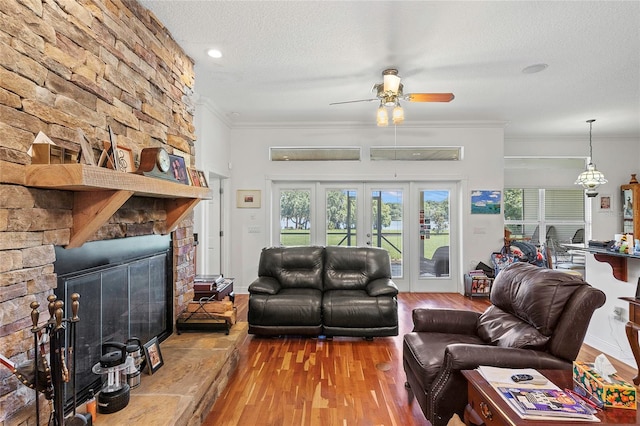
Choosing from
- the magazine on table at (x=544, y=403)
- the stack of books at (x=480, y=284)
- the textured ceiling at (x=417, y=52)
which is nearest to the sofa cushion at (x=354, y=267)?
the textured ceiling at (x=417, y=52)

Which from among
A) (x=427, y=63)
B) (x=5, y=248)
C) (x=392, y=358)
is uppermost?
(x=427, y=63)

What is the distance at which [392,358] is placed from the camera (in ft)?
10.1

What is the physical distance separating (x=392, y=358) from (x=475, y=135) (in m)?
3.97

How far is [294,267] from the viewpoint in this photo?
3965mm

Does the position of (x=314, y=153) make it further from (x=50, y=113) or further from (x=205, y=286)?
(x=50, y=113)

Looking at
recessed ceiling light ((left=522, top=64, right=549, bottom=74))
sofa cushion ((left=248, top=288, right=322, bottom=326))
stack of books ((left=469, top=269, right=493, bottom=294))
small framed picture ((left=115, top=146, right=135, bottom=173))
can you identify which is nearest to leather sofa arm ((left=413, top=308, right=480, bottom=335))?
sofa cushion ((left=248, top=288, right=322, bottom=326))

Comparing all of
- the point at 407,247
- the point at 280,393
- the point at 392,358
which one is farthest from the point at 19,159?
the point at 407,247

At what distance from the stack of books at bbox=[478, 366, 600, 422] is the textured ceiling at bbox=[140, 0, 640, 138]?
2.36 meters

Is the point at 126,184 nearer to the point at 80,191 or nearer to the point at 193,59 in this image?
the point at 80,191

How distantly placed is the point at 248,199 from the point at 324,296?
99.5 inches

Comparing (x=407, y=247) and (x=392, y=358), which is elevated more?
(x=407, y=247)

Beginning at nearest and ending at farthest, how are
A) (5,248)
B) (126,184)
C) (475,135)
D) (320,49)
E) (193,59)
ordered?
1. (5,248)
2. (126,184)
3. (320,49)
4. (193,59)
5. (475,135)

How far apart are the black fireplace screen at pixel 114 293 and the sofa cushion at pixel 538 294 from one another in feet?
7.63

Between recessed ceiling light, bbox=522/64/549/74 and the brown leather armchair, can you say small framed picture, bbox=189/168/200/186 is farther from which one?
recessed ceiling light, bbox=522/64/549/74
